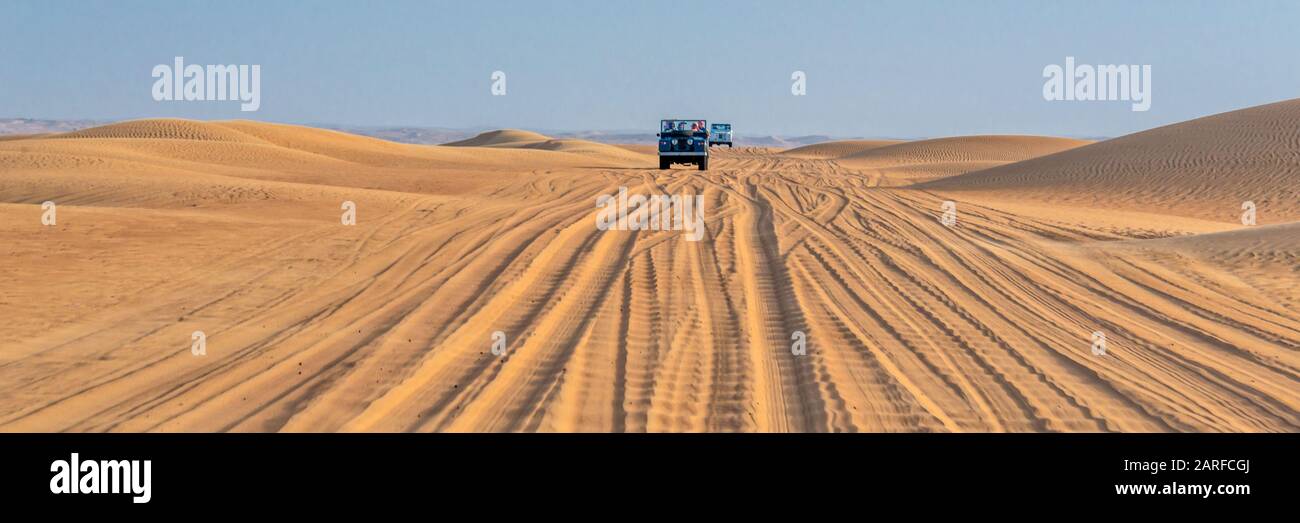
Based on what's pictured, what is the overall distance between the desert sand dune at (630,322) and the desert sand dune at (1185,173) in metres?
9.45

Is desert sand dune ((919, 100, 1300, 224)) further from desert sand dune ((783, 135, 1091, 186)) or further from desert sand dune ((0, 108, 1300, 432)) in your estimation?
desert sand dune ((783, 135, 1091, 186))

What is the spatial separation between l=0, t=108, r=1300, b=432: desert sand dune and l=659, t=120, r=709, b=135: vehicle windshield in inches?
869

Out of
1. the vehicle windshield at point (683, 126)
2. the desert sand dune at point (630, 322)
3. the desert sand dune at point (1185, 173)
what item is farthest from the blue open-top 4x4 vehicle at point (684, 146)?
the desert sand dune at point (630, 322)

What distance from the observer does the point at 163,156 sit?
4359 centimetres

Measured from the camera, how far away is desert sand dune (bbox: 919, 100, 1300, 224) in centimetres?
3014

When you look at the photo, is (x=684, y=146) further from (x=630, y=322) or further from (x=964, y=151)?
(x=964, y=151)

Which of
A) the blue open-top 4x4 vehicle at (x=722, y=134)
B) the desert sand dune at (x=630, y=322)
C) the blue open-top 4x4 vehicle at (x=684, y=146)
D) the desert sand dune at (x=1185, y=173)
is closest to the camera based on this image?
the desert sand dune at (x=630, y=322)

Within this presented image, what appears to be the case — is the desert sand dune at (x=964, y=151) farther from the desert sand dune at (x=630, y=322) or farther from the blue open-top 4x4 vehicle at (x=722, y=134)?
the desert sand dune at (x=630, y=322)

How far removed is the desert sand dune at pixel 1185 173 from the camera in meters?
30.1

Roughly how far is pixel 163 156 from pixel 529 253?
3373 cm

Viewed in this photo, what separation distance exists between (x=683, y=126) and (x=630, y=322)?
35230mm

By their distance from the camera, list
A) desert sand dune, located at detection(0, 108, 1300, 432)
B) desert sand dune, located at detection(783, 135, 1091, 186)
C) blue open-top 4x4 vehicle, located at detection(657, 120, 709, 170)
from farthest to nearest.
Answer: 1. desert sand dune, located at detection(783, 135, 1091, 186)
2. blue open-top 4x4 vehicle, located at detection(657, 120, 709, 170)
3. desert sand dune, located at detection(0, 108, 1300, 432)

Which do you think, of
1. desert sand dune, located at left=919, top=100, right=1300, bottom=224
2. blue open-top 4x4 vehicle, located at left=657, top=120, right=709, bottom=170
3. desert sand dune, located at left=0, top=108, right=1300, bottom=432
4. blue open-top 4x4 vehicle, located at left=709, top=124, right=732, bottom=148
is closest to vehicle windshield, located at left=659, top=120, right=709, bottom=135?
blue open-top 4x4 vehicle, located at left=657, top=120, right=709, bottom=170
